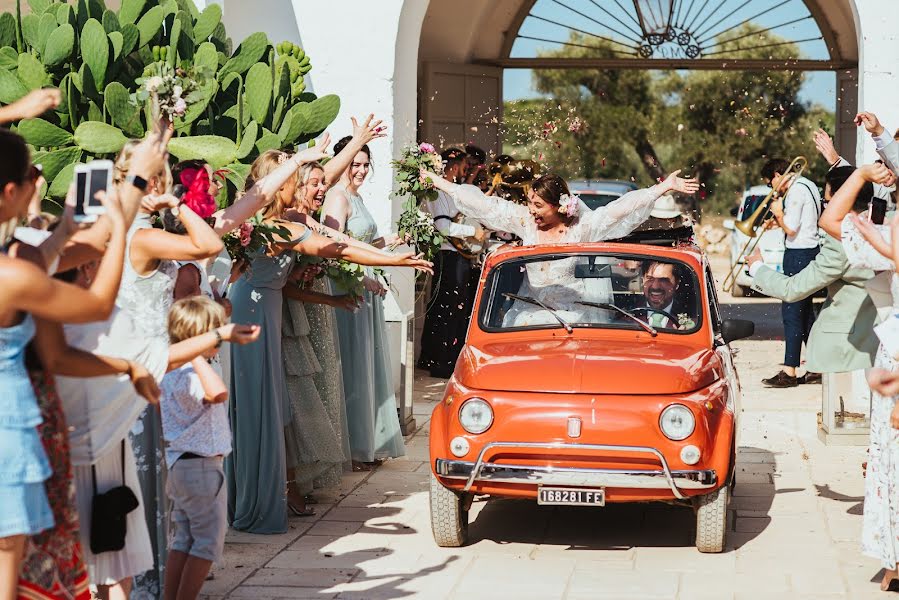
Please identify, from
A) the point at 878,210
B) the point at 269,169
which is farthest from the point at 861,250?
the point at 269,169

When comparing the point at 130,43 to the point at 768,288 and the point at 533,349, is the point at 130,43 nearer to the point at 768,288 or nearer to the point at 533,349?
the point at 533,349

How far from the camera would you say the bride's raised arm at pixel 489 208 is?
8851 mm

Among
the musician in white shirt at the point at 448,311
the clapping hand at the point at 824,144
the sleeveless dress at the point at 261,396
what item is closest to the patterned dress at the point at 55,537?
the sleeveless dress at the point at 261,396

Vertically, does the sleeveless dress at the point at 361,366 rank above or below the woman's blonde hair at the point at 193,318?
below

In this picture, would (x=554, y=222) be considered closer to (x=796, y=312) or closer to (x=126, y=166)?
(x=126, y=166)

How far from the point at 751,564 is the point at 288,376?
9.32 feet

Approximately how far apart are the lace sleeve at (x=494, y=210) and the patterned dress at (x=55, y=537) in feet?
16.1

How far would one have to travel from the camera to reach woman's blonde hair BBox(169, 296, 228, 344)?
17.0 ft

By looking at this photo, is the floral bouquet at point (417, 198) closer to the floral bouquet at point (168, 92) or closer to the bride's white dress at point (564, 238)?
the bride's white dress at point (564, 238)

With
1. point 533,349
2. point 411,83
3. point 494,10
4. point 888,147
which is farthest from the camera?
point 494,10

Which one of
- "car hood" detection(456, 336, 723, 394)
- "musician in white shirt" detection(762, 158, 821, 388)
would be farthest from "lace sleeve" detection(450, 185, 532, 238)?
"musician in white shirt" detection(762, 158, 821, 388)

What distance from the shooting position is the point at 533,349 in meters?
7.28

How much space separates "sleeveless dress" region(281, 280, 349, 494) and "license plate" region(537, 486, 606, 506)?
1817 mm

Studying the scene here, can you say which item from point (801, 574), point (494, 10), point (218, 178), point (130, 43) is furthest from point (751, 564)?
point (494, 10)
